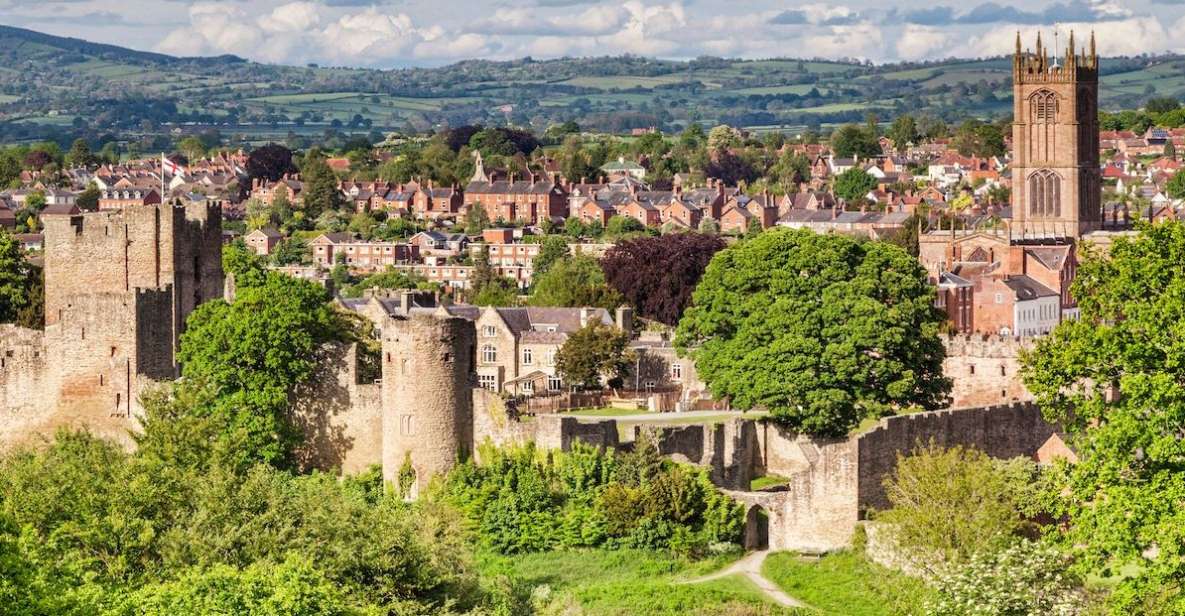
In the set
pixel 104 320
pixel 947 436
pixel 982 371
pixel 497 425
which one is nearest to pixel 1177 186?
pixel 982 371

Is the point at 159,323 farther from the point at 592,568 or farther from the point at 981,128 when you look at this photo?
the point at 981,128

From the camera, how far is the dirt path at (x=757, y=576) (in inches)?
1503

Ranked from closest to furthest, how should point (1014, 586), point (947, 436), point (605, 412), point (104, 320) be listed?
1. point (1014, 586)
2. point (947, 436)
3. point (104, 320)
4. point (605, 412)

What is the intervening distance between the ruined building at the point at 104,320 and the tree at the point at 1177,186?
102425 millimetres

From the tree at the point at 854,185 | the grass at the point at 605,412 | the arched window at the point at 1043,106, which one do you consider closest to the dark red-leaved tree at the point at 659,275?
the grass at the point at 605,412

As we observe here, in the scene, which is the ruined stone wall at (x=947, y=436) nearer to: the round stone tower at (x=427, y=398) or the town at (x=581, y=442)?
the town at (x=581, y=442)

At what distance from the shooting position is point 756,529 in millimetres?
41719

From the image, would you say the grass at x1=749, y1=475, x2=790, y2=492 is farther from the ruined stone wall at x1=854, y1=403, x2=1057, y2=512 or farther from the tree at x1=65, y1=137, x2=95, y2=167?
the tree at x1=65, y1=137, x2=95, y2=167

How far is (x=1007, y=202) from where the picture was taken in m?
140

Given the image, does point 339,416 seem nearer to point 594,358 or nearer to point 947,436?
point 947,436

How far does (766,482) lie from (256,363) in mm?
9354

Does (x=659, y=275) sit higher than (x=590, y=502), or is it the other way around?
(x=659, y=275)

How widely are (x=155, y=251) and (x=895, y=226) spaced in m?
78.4

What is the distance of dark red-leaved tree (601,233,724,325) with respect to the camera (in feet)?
262
